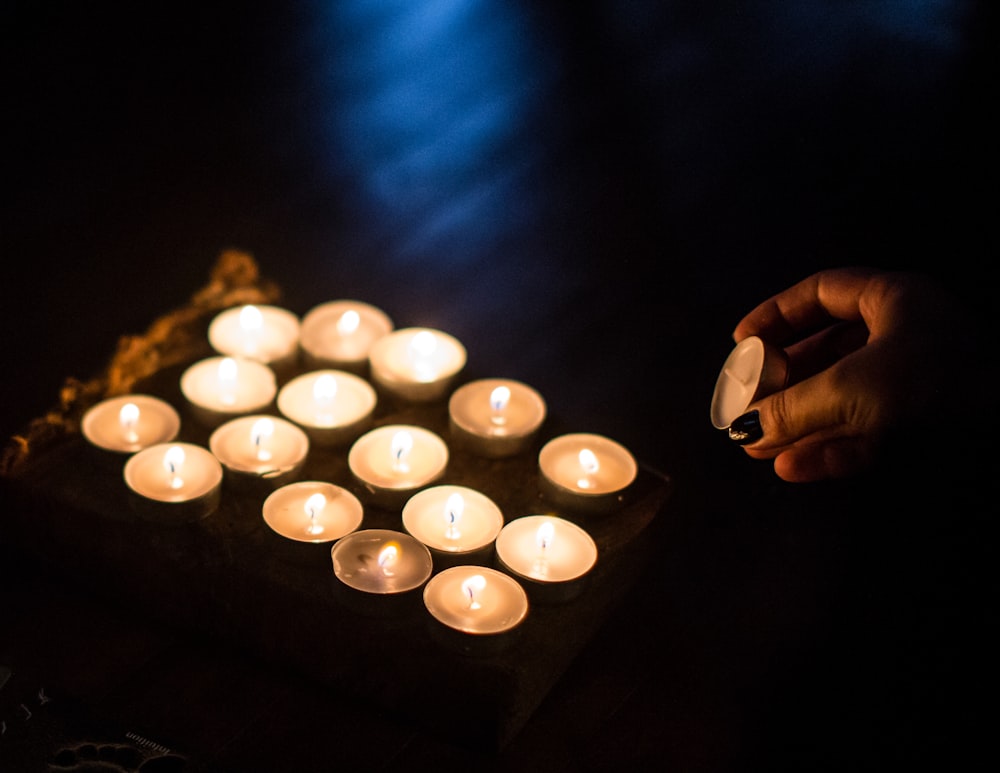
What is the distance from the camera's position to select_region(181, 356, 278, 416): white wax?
1364mm

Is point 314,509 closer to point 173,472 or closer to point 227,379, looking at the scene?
point 173,472

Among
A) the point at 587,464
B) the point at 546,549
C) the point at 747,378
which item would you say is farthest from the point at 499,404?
the point at 747,378

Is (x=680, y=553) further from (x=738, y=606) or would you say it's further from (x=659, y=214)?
(x=659, y=214)

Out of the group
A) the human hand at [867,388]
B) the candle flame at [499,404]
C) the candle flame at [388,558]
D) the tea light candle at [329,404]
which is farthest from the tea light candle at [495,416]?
the human hand at [867,388]

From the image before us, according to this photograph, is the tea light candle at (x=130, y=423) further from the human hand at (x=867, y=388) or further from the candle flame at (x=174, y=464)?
the human hand at (x=867, y=388)

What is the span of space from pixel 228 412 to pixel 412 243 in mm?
607

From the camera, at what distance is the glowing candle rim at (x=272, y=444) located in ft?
4.06

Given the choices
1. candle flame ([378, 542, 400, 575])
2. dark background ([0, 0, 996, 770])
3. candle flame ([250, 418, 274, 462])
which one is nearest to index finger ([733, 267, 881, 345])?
dark background ([0, 0, 996, 770])

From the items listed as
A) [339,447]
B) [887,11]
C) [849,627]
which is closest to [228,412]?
[339,447]

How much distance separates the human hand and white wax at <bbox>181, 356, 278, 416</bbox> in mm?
700

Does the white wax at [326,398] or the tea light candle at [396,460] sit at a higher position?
the white wax at [326,398]

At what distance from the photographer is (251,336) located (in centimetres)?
149

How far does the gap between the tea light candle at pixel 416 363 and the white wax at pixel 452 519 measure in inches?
7.9

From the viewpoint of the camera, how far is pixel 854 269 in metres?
1.14
